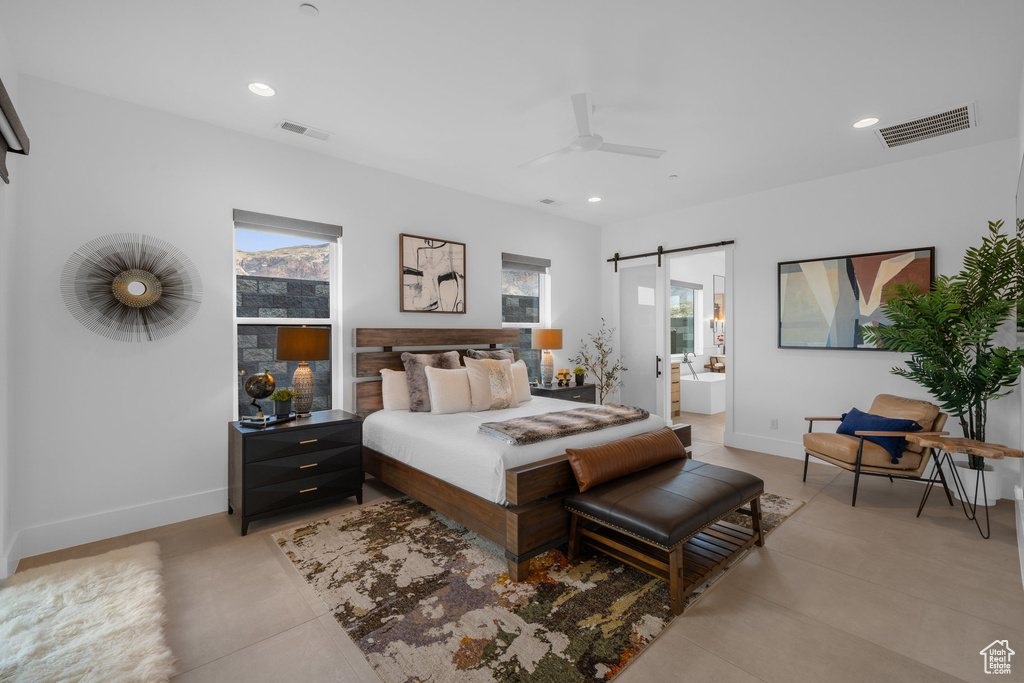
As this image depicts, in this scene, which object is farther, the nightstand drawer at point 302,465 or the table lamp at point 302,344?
the table lamp at point 302,344

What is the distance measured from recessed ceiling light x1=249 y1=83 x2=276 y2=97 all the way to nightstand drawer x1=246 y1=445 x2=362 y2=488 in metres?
2.36

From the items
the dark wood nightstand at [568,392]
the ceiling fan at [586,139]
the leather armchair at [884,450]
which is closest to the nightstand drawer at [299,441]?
the dark wood nightstand at [568,392]

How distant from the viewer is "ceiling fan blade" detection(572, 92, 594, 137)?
9.11 feet

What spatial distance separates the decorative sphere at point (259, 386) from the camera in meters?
3.24

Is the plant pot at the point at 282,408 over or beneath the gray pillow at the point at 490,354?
beneath

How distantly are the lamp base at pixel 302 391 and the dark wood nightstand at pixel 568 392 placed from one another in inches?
89.8

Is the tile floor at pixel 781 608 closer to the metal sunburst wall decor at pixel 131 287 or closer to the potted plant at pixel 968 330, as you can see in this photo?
the potted plant at pixel 968 330

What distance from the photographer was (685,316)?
8.20 meters

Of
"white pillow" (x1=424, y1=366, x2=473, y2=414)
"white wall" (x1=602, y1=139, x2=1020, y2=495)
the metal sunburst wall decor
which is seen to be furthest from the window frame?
"white wall" (x1=602, y1=139, x2=1020, y2=495)

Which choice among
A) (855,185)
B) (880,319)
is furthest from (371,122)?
(880,319)

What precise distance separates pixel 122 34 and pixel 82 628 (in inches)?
112

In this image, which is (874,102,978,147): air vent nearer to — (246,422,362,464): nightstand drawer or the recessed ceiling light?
the recessed ceiling light

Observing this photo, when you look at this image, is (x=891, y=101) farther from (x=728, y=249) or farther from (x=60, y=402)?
(x=60, y=402)

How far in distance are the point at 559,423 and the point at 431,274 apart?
2.20 meters
